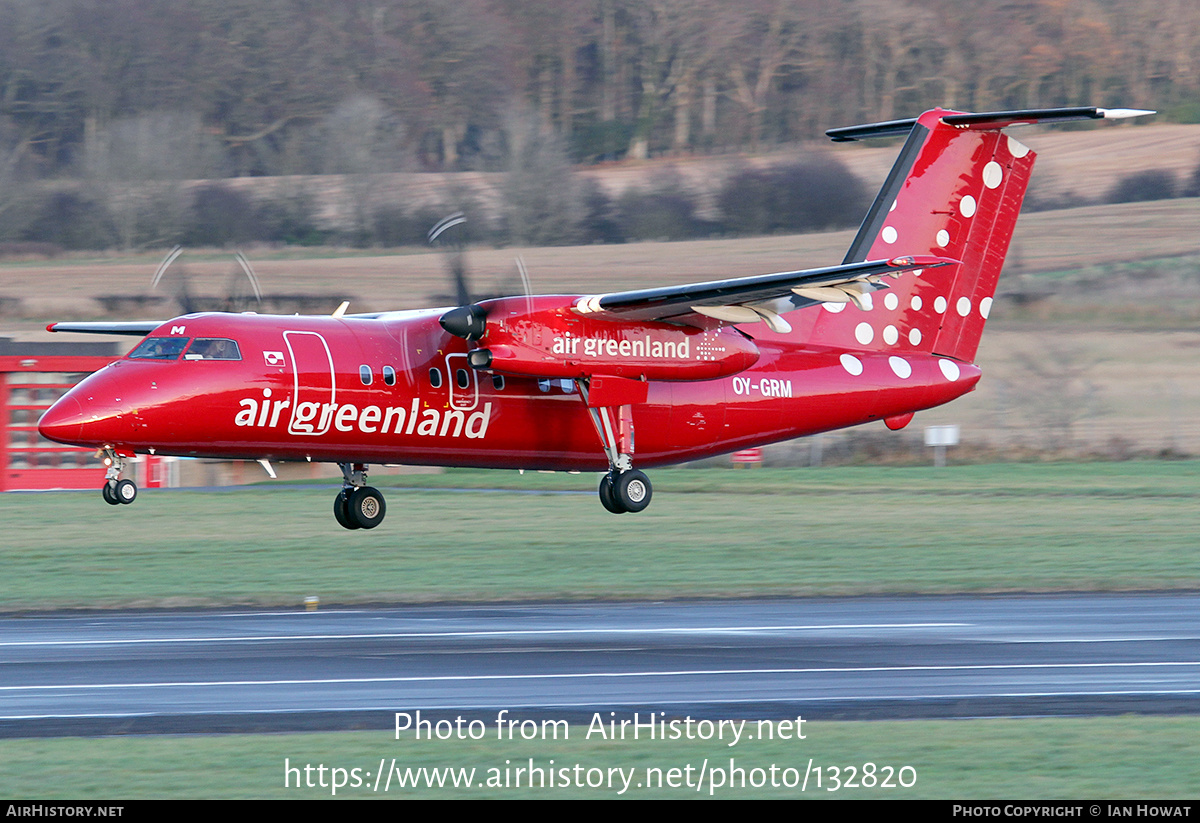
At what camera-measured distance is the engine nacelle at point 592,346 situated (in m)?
22.1

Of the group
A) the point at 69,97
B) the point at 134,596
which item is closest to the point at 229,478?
the point at 134,596

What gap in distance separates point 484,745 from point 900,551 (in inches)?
698

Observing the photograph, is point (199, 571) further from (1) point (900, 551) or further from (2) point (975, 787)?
(2) point (975, 787)

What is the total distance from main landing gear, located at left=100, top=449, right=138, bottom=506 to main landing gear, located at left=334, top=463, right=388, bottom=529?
427 centimetres

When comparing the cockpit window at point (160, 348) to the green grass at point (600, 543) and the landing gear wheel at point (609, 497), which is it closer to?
the green grass at point (600, 543)

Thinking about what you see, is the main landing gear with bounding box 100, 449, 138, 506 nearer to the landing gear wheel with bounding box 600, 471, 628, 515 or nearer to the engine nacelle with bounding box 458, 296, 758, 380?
the engine nacelle with bounding box 458, 296, 758, 380

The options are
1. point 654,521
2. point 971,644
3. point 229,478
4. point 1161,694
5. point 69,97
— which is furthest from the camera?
point 69,97

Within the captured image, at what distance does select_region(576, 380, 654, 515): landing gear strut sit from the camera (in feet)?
76.7

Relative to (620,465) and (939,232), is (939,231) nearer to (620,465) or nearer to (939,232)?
(939,232)

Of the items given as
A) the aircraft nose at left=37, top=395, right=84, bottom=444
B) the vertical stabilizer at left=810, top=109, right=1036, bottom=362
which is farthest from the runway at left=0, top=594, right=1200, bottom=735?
the vertical stabilizer at left=810, top=109, right=1036, bottom=362

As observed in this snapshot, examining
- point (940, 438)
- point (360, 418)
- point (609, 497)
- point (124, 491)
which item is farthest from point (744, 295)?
point (940, 438)

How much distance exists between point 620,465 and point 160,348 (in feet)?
24.8

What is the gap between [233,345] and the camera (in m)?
20.9

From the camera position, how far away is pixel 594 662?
15.9m
